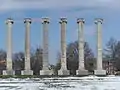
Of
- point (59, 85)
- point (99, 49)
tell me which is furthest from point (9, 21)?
point (59, 85)

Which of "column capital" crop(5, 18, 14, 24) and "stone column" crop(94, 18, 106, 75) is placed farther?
"column capital" crop(5, 18, 14, 24)

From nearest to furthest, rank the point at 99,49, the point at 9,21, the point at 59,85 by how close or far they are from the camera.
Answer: the point at 59,85, the point at 99,49, the point at 9,21

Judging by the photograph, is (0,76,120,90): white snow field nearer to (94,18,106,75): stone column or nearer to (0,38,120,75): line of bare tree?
(94,18,106,75): stone column

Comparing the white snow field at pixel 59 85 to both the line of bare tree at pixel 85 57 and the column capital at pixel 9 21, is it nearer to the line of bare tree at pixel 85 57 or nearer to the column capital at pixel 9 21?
the column capital at pixel 9 21

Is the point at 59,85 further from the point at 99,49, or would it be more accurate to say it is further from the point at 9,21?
the point at 9,21

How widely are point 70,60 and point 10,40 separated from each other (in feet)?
98.4

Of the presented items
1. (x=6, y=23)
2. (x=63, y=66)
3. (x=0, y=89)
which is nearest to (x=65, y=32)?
(x=63, y=66)

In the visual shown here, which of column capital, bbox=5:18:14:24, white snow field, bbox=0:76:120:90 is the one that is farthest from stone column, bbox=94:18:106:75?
white snow field, bbox=0:76:120:90

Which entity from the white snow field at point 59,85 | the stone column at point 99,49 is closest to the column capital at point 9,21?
the stone column at point 99,49

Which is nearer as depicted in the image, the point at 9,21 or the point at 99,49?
the point at 99,49

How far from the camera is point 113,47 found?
104750 millimetres

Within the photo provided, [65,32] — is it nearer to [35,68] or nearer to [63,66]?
[63,66]

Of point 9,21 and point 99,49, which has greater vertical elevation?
point 9,21

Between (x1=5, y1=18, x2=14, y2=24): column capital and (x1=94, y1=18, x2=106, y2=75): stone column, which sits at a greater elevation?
(x1=5, y1=18, x2=14, y2=24): column capital
